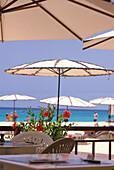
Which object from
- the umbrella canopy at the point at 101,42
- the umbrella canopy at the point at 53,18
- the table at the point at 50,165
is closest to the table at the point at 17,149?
the table at the point at 50,165

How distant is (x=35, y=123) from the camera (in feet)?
20.1

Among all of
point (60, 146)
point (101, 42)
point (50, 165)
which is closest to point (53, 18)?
point (101, 42)

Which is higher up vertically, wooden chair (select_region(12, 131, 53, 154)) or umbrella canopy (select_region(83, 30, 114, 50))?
umbrella canopy (select_region(83, 30, 114, 50))

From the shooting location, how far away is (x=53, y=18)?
546cm

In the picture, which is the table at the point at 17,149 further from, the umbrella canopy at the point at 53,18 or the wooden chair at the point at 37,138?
the umbrella canopy at the point at 53,18

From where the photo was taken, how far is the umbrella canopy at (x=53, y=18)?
16.4 feet

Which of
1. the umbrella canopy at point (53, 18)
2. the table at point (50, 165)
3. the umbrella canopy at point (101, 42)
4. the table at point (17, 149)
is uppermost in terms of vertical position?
the umbrella canopy at point (53, 18)

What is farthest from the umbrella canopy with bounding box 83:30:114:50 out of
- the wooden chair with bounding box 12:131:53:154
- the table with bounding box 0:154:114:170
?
the table with bounding box 0:154:114:170

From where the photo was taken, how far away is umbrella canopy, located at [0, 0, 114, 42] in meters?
4.98

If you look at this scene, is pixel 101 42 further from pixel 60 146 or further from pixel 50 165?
pixel 50 165

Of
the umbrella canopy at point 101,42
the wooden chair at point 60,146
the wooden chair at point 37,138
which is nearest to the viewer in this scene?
the wooden chair at point 60,146

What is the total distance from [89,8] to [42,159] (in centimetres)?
296

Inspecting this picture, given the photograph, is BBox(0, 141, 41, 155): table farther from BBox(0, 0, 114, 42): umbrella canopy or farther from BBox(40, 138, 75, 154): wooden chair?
BBox(0, 0, 114, 42): umbrella canopy

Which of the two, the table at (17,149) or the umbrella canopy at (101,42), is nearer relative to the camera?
the table at (17,149)
